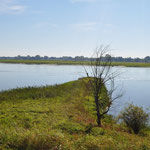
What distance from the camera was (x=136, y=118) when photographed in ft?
59.3

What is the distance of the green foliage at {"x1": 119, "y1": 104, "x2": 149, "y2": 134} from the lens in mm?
18078

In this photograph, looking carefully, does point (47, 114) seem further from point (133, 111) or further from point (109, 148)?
point (109, 148)

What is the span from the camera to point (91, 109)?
25.2 m

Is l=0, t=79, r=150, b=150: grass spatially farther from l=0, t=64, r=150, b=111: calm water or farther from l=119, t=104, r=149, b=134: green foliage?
l=0, t=64, r=150, b=111: calm water

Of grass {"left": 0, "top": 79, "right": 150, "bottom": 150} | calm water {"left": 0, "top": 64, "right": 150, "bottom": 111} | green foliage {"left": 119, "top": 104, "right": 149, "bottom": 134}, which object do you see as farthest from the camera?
calm water {"left": 0, "top": 64, "right": 150, "bottom": 111}

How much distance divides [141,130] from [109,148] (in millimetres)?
11702

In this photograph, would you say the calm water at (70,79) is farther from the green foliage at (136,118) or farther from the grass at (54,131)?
the grass at (54,131)

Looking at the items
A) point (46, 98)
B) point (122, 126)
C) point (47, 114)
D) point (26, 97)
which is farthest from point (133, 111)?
point (26, 97)

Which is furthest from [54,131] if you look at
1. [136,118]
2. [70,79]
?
[70,79]

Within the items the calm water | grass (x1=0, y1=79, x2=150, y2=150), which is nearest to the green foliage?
grass (x1=0, y1=79, x2=150, y2=150)

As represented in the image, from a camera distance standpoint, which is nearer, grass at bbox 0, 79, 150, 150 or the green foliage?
grass at bbox 0, 79, 150, 150

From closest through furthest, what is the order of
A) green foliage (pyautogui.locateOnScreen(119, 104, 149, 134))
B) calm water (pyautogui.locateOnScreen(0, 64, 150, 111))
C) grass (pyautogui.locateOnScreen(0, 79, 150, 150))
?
grass (pyautogui.locateOnScreen(0, 79, 150, 150)) → green foliage (pyautogui.locateOnScreen(119, 104, 149, 134)) → calm water (pyautogui.locateOnScreen(0, 64, 150, 111))

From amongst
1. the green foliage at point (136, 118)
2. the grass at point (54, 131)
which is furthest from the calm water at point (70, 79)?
the grass at point (54, 131)

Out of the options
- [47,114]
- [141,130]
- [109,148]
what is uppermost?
[109,148]
